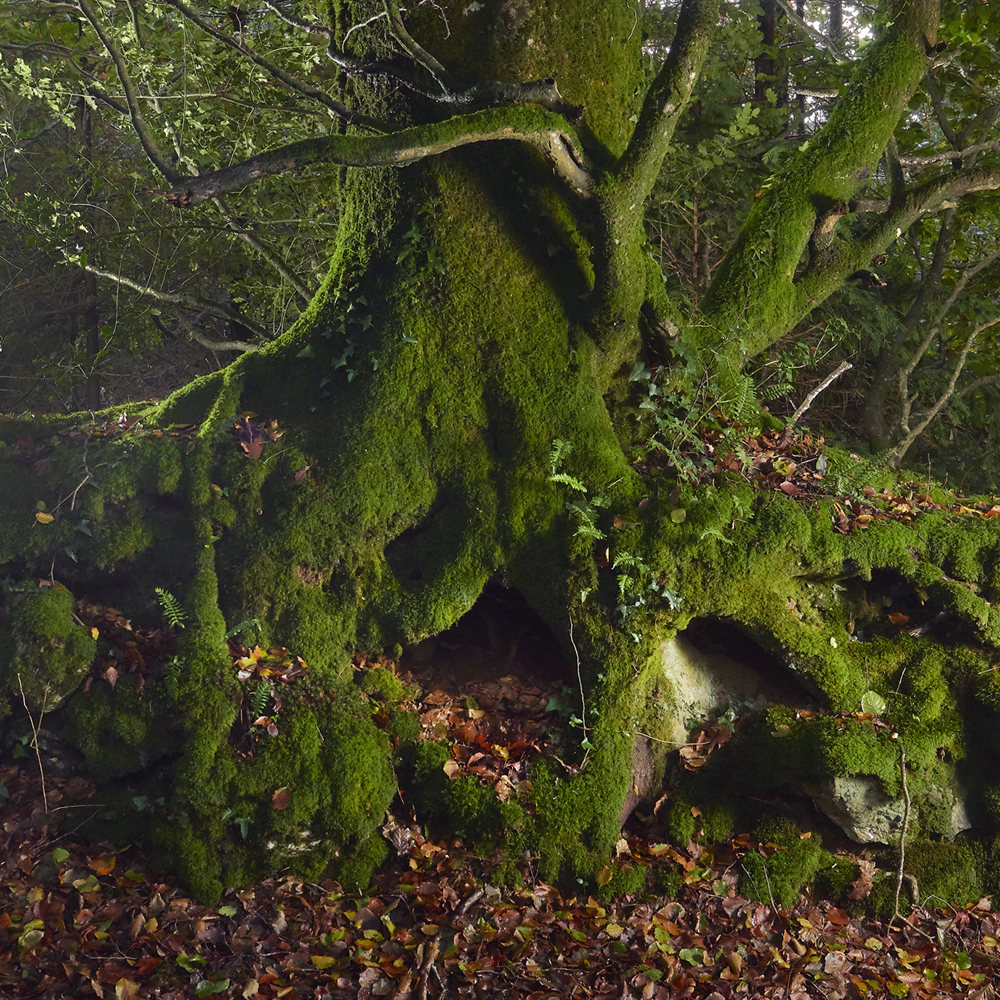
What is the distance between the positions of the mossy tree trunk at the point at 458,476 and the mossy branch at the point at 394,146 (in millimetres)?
35

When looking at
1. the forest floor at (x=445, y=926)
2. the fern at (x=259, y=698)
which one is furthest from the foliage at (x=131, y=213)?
the forest floor at (x=445, y=926)

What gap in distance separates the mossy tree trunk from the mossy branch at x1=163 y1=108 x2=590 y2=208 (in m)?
0.04

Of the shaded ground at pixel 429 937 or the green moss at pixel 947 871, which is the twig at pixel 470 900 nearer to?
the shaded ground at pixel 429 937

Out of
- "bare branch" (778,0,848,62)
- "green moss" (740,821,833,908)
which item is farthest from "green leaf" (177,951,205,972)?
"bare branch" (778,0,848,62)

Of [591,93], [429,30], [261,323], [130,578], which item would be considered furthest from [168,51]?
[130,578]

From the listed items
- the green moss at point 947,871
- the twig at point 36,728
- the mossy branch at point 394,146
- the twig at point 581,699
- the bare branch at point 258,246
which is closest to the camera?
the mossy branch at point 394,146

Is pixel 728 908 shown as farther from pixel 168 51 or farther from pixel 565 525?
pixel 168 51

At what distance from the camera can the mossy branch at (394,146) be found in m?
4.10

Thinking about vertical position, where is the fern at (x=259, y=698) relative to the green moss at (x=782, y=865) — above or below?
above

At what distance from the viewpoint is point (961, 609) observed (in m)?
5.72

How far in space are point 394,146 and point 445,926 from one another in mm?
4651

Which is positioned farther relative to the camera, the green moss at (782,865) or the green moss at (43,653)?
the green moss at (782,865)

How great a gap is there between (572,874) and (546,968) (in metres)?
0.69

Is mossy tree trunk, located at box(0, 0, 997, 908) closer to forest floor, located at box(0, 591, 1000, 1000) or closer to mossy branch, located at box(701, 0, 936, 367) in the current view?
forest floor, located at box(0, 591, 1000, 1000)
